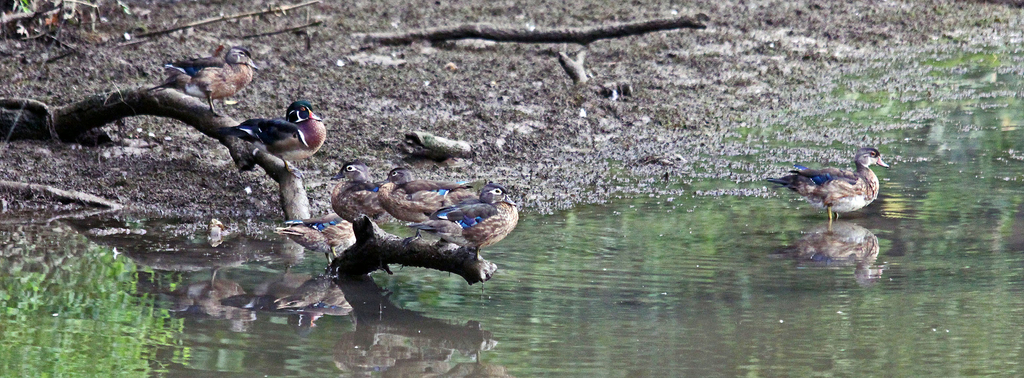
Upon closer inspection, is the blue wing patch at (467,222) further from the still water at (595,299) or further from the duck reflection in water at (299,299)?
the duck reflection in water at (299,299)

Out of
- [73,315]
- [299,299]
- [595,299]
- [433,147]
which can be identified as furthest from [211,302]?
[433,147]

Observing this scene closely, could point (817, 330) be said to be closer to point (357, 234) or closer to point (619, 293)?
point (619, 293)

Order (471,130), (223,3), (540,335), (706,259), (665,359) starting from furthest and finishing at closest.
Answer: (223,3) < (471,130) < (706,259) < (540,335) < (665,359)

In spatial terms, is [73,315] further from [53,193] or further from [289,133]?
[53,193]

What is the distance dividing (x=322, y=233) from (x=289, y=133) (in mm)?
1331

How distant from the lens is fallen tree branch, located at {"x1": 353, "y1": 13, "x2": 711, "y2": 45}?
47.6 feet

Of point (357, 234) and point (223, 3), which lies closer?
point (357, 234)

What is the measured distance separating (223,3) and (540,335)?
12.6 metres

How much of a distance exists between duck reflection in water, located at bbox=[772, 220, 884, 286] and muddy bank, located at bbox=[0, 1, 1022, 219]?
46.6 inches

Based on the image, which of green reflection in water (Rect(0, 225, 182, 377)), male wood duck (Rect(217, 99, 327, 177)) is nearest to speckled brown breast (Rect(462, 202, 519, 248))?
green reflection in water (Rect(0, 225, 182, 377))

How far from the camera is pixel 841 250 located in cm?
779

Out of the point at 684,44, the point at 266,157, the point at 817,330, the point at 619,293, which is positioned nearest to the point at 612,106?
the point at 684,44

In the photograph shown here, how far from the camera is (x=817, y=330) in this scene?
5.68m

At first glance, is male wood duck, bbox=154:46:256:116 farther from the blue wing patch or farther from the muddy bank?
the blue wing patch
